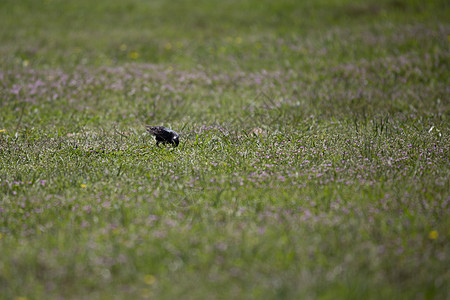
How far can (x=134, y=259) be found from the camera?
4.14 m

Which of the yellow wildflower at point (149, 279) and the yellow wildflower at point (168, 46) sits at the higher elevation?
the yellow wildflower at point (168, 46)

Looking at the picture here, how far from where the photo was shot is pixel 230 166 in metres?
6.48

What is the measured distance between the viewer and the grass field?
3953 millimetres

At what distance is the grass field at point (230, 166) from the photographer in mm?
3953

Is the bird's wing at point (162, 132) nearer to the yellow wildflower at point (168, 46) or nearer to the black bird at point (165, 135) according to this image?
the black bird at point (165, 135)

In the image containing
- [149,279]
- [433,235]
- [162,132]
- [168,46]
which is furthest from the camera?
[168,46]

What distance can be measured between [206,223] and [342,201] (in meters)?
1.84

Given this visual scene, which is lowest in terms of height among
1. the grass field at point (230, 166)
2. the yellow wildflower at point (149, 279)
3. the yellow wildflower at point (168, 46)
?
the yellow wildflower at point (149, 279)

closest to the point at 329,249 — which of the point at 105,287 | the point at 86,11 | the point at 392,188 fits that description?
the point at 392,188

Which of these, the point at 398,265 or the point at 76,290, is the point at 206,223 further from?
the point at 398,265

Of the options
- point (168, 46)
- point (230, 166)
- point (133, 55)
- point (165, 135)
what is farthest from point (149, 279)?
point (168, 46)

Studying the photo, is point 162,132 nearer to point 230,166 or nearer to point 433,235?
point 230,166

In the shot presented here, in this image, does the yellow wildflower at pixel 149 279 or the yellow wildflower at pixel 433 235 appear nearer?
the yellow wildflower at pixel 149 279

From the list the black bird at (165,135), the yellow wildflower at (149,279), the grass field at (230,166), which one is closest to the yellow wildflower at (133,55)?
the grass field at (230,166)
